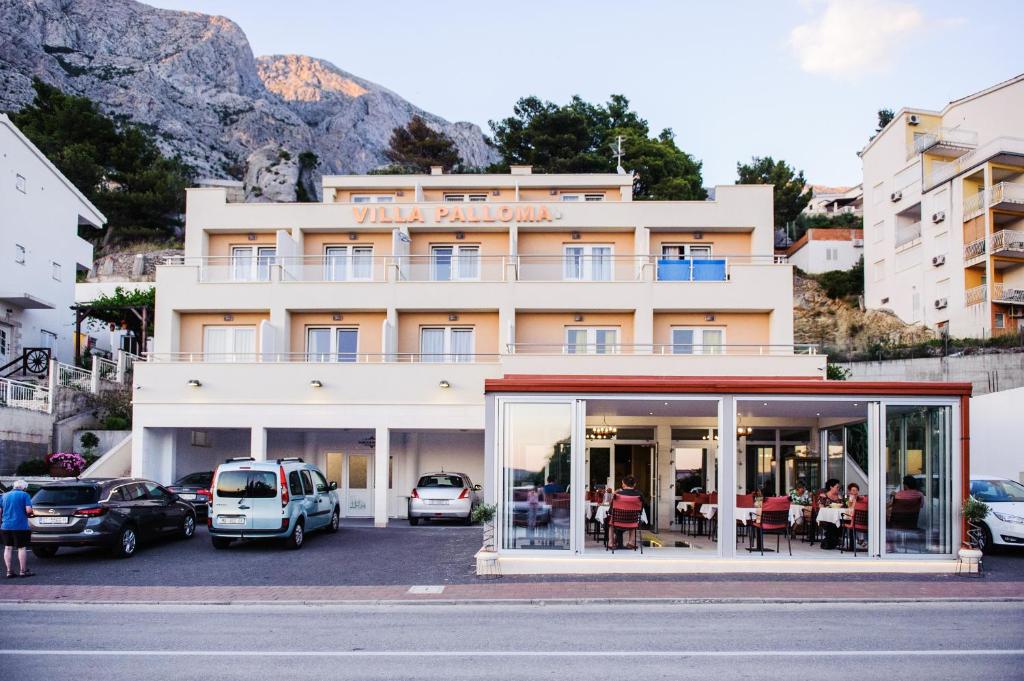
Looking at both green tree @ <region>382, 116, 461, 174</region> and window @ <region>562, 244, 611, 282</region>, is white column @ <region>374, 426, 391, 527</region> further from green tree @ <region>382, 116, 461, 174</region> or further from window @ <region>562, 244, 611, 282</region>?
green tree @ <region>382, 116, 461, 174</region>

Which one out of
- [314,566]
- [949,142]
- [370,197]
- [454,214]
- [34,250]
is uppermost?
[949,142]

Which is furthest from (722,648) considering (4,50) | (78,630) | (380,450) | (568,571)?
(4,50)

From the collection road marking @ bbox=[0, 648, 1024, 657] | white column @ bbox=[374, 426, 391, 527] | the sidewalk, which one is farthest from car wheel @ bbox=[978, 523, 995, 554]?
white column @ bbox=[374, 426, 391, 527]

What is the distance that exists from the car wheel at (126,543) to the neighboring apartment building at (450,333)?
7.71 meters

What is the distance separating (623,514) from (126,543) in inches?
373

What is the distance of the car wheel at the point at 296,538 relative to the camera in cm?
1938

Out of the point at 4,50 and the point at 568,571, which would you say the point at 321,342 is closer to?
the point at 568,571

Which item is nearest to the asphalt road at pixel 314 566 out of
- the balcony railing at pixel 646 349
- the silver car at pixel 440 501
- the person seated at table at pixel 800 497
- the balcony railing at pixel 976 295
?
the silver car at pixel 440 501

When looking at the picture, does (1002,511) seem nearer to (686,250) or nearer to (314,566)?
(314,566)

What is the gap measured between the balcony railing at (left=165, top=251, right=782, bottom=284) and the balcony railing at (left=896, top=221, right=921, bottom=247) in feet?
78.1

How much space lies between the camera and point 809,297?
57.4 meters

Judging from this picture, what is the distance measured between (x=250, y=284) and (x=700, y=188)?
121 ft

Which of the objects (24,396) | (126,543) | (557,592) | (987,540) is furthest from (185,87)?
(557,592)

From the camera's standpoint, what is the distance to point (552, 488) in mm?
16172
